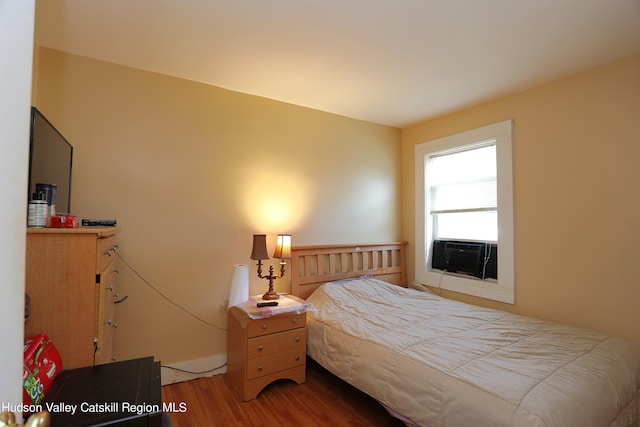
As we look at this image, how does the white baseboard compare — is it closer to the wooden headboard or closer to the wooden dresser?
the wooden headboard

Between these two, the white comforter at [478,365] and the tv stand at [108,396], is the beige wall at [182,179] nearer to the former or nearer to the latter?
the white comforter at [478,365]

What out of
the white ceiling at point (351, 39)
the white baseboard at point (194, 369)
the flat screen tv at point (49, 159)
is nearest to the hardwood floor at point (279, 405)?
the white baseboard at point (194, 369)

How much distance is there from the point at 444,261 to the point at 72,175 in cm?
339

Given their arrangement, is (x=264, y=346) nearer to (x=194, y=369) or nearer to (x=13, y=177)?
(x=194, y=369)

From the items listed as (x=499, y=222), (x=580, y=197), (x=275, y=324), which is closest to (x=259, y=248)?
(x=275, y=324)

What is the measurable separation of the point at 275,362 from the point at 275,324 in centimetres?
27

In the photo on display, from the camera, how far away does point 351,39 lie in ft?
6.28

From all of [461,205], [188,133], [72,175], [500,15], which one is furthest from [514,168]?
[72,175]

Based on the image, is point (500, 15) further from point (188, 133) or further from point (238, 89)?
point (188, 133)

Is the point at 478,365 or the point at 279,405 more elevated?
the point at 478,365

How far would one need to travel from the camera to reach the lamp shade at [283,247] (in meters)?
2.63

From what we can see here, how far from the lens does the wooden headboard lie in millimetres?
2941

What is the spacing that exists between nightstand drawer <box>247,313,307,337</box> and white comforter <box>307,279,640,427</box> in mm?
143

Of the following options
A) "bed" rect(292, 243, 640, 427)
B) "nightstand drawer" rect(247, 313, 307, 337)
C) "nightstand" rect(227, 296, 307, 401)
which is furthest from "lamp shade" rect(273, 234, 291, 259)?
"nightstand drawer" rect(247, 313, 307, 337)
